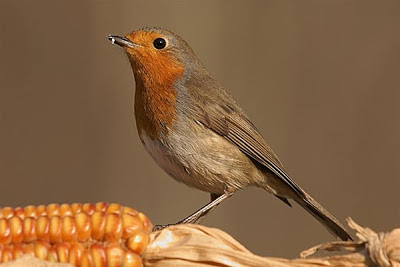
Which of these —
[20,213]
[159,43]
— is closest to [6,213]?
[20,213]

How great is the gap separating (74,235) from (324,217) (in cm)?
123

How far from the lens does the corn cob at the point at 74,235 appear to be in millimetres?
2305

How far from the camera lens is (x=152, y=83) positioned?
3.20 metres

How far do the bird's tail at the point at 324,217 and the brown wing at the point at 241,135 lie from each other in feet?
0.16

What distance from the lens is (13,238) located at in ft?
7.57

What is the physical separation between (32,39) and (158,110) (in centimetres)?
156

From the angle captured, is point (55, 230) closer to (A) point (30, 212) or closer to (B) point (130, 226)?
(A) point (30, 212)

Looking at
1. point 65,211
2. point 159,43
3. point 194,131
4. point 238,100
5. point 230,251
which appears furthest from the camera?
point 238,100

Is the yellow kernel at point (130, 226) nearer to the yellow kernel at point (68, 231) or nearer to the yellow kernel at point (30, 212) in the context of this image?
the yellow kernel at point (68, 231)

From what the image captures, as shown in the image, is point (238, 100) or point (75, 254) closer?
point (75, 254)

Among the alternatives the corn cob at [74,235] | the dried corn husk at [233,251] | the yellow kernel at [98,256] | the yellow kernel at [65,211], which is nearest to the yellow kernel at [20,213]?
the corn cob at [74,235]

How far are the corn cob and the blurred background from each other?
203 cm

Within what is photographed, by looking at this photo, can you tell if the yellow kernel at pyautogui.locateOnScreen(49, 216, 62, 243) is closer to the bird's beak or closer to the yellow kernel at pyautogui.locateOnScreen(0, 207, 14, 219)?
the yellow kernel at pyautogui.locateOnScreen(0, 207, 14, 219)

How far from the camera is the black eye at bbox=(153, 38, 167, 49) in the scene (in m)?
3.27
